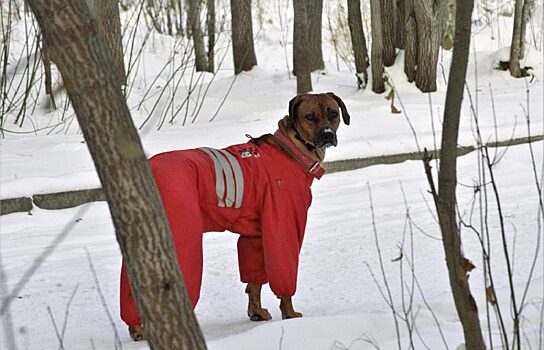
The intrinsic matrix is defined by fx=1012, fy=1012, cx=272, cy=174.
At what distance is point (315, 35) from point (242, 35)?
1046mm

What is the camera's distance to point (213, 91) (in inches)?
508

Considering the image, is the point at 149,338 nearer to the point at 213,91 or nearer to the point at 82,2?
the point at 82,2

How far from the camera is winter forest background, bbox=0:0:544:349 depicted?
8.14ft

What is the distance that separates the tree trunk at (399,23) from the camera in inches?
466

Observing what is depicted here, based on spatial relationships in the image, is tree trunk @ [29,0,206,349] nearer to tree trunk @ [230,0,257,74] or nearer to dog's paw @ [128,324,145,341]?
dog's paw @ [128,324,145,341]

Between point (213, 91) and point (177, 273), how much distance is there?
10.5 metres

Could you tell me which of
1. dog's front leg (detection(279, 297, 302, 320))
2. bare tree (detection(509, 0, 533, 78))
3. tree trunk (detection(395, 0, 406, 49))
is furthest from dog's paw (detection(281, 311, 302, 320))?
bare tree (detection(509, 0, 533, 78))

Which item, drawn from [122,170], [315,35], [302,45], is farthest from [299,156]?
[315,35]

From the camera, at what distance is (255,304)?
519 cm

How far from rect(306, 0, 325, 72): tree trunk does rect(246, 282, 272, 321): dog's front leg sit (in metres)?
9.21

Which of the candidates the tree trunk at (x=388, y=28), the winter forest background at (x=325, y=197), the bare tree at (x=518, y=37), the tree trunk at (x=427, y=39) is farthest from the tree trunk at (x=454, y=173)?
the bare tree at (x=518, y=37)

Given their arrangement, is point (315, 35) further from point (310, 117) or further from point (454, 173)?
point (454, 173)

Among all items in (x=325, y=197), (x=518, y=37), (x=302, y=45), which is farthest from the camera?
(x=518, y=37)

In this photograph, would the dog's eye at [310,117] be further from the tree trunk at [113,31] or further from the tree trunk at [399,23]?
the tree trunk at [399,23]
